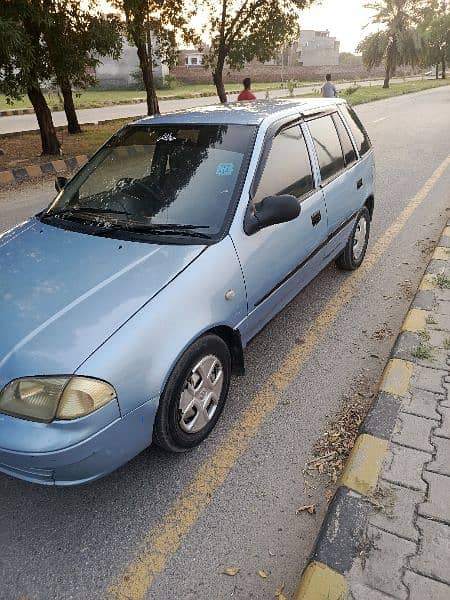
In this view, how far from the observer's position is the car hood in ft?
6.95

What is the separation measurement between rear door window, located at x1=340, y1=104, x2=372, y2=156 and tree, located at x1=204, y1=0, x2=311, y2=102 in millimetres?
13870

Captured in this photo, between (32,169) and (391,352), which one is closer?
(391,352)

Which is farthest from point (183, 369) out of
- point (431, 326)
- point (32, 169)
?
point (32, 169)

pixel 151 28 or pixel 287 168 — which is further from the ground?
pixel 151 28

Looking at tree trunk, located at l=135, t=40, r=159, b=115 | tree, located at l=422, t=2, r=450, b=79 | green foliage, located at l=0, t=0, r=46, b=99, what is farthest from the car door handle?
tree, located at l=422, t=2, r=450, b=79

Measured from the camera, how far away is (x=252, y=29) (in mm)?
17047

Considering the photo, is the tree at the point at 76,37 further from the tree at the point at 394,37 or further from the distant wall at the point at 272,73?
the distant wall at the point at 272,73

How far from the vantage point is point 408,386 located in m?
3.08

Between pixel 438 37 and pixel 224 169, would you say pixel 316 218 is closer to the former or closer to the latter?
pixel 224 169

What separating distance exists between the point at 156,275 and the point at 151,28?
514 inches

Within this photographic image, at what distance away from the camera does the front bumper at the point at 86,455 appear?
6.77 ft

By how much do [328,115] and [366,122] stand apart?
14.0 meters

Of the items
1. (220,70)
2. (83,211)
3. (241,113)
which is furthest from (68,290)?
(220,70)

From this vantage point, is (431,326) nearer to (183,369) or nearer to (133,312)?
(183,369)
